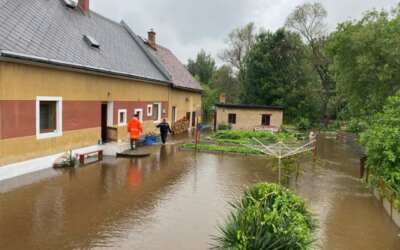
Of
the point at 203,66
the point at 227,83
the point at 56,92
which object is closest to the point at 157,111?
the point at 56,92

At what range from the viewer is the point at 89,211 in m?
7.65

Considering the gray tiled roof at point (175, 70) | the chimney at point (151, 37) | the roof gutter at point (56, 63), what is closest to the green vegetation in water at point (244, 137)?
the gray tiled roof at point (175, 70)

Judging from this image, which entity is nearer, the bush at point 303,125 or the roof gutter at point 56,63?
the roof gutter at point 56,63

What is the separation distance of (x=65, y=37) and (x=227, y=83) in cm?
3416

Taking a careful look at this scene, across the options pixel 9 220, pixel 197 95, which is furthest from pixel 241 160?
pixel 197 95

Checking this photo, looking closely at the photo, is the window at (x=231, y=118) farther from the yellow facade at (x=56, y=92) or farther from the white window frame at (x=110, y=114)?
the white window frame at (x=110, y=114)

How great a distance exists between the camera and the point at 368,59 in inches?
571

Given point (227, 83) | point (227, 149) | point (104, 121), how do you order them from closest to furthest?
point (104, 121), point (227, 149), point (227, 83)

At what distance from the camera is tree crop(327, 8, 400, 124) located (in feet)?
45.6

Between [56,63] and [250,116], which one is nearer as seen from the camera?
[56,63]

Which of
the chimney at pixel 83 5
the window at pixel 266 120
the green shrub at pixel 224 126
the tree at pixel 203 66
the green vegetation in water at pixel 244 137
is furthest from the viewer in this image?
the tree at pixel 203 66

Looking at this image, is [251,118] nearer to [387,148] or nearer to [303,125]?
[303,125]

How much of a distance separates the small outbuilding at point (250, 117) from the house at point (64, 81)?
805 cm

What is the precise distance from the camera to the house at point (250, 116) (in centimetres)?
2719
